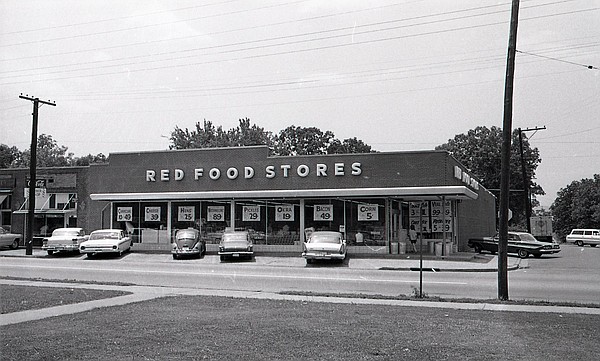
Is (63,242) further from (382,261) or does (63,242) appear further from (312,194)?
(382,261)

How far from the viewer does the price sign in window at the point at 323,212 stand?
35.4 metres

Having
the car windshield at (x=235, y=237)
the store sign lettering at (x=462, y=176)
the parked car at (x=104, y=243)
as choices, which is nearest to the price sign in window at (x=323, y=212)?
the car windshield at (x=235, y=237)

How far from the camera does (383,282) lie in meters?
21.7

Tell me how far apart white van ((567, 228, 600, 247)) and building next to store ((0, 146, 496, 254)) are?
29263mm

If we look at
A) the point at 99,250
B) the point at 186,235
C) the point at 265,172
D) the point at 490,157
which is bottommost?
the point at 99,250

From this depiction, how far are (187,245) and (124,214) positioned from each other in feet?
26.8

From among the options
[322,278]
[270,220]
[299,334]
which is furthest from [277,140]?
[299,334]

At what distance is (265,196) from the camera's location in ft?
118

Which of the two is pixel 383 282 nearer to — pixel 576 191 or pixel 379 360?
pixel 379 360

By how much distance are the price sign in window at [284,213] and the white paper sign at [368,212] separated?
3.81 m

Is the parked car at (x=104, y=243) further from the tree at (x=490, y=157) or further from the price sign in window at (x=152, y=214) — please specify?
the tree at (x=490, y=157)

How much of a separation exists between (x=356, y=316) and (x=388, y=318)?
65 cm

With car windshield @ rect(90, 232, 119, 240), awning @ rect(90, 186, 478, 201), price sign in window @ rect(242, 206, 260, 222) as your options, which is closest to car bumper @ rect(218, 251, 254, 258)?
awning @ rect(90, 186, 478, 201)

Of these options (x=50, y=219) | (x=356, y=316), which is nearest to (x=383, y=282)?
(x=356, y=316)
